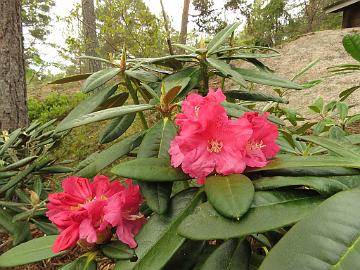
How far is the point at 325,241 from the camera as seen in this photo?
42 centimetres

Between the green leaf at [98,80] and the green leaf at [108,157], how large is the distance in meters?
0.19

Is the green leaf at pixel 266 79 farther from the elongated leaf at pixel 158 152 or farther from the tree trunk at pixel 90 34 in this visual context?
the tree trunk at pixel 90 34

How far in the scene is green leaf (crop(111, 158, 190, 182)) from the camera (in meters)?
0.63

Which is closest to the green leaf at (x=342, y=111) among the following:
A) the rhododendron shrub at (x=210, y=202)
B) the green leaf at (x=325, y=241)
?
the rhododendron shrub at (x=210, y=202)

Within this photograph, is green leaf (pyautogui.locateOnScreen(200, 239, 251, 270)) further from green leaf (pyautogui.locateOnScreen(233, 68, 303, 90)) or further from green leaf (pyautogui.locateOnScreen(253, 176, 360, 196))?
green leaf (pyautogui.locateOnScreen(233, 68, 303, 90))

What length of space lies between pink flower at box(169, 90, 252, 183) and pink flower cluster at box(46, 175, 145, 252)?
138 mm

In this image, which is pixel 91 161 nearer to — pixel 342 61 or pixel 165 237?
pixel 165 237

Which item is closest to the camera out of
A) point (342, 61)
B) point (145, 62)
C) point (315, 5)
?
point (145, 62)

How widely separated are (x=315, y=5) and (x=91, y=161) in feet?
47.8

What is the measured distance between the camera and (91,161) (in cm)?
88

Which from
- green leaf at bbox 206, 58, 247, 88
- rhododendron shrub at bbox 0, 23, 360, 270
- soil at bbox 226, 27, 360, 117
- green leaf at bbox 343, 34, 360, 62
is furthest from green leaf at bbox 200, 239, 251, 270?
soil at bbox 226, 27, 360, 117

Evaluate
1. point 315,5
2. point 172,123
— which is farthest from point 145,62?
point 315,5

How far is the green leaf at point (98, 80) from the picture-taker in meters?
0.95

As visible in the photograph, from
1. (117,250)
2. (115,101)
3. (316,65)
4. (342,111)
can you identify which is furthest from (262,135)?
(316,65)
